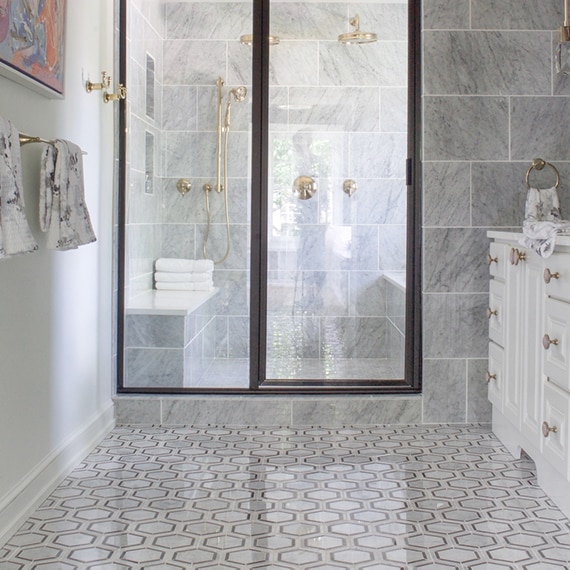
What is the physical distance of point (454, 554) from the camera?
A: 2170mm

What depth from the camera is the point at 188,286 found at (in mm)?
3578

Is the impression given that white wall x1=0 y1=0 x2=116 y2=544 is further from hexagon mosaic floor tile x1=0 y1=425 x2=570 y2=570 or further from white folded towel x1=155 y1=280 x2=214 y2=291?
white folded towel x1=155 y1=280 x2=214 y2=291

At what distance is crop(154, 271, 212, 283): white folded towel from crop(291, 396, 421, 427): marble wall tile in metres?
0.69

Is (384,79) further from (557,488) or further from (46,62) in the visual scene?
(557,488)

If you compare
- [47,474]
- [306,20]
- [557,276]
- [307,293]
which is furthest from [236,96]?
[47,474]

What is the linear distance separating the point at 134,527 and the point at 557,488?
1.34 meters

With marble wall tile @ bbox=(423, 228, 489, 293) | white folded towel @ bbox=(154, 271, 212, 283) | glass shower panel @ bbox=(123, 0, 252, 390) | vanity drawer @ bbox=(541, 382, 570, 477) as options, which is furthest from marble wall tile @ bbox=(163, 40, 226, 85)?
vanity drawer @ bbox=(541, 382, 570, 477)

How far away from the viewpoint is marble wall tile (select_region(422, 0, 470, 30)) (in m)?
3.53

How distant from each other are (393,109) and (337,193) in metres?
0.45

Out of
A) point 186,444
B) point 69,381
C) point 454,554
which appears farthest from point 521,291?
point 69,381

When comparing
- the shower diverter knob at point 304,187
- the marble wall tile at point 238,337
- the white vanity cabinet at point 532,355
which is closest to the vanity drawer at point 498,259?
the white vanity cabinet at point 532,355

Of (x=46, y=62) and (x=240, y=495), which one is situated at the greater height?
(x=46, y=62)

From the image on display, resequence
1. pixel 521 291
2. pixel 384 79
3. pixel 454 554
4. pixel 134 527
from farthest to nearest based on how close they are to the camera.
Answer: pixel 384 79 → pixel 521 291 → pixel 134 527 → pixel 454 554

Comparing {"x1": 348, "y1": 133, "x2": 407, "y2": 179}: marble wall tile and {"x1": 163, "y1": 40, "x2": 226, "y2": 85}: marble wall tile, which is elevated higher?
{"x1": 163, "y1": 40, "x2": 226, "y2": 85}: marble wall tile
